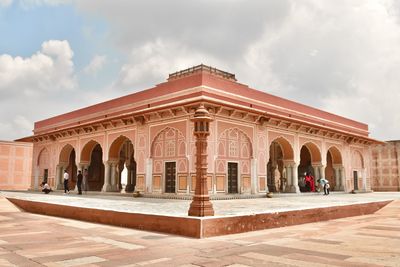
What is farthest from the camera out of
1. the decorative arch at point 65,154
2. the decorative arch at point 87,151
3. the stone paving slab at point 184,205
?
the decorative arch at point 65,154

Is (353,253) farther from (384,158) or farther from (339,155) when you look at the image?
(384,158)

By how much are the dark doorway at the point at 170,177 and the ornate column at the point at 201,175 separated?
8.08 meters

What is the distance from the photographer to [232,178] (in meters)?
14.6

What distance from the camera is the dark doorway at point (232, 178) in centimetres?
1449

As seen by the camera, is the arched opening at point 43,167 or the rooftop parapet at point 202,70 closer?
the rooftop parapet at point 202,70

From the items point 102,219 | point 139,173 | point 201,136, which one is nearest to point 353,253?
point 201,136

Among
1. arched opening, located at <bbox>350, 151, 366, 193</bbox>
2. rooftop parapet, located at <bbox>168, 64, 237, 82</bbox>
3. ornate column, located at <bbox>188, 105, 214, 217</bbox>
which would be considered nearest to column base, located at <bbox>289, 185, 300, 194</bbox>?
arched opening, located at <bbox>350, 151, 366, 193</bbox>

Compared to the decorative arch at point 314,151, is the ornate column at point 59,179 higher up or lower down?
lower down

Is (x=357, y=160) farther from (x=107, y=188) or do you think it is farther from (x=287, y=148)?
(x=107, y=188)

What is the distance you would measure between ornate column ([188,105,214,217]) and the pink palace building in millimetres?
5888

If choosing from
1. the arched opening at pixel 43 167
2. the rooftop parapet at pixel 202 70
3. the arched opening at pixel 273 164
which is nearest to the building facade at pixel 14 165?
the arched opening at pixel 43 167

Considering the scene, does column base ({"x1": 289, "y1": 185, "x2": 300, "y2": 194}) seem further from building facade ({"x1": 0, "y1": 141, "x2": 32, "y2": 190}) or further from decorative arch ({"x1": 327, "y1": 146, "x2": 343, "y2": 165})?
building facade ({"x1": 0, "y1": 141, "x2": 32, "y2": 190})

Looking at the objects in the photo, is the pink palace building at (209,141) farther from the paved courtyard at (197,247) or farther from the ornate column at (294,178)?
the paved courtyard at (197,247)

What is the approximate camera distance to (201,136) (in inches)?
254
